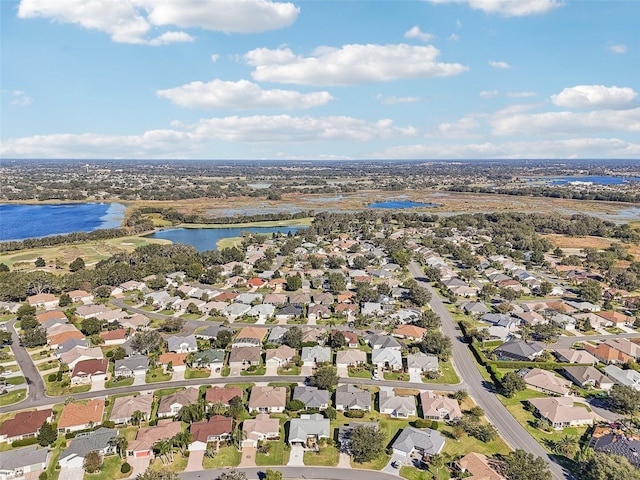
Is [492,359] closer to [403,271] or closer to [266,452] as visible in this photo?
[266,452]

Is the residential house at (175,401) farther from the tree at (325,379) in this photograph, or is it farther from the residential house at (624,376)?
the residential house at (624,376)

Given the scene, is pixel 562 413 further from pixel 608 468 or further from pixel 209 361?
pixel 209 361

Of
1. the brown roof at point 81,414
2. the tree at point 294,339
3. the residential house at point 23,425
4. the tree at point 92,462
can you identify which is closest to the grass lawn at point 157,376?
the brown roof at point 81,414

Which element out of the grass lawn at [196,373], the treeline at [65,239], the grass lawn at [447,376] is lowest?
the grass lawn at [196,373]

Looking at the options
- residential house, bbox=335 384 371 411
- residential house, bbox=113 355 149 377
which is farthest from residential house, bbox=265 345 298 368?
residential house, bbox=113 355 149 377

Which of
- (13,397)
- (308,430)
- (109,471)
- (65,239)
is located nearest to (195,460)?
(109,471)

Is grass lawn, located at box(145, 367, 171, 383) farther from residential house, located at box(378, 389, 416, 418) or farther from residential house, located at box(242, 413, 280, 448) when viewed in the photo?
residential house, located at box(378, 389, 416, 418)

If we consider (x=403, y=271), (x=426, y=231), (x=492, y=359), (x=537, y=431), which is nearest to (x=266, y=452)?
(x=537, y=431)
